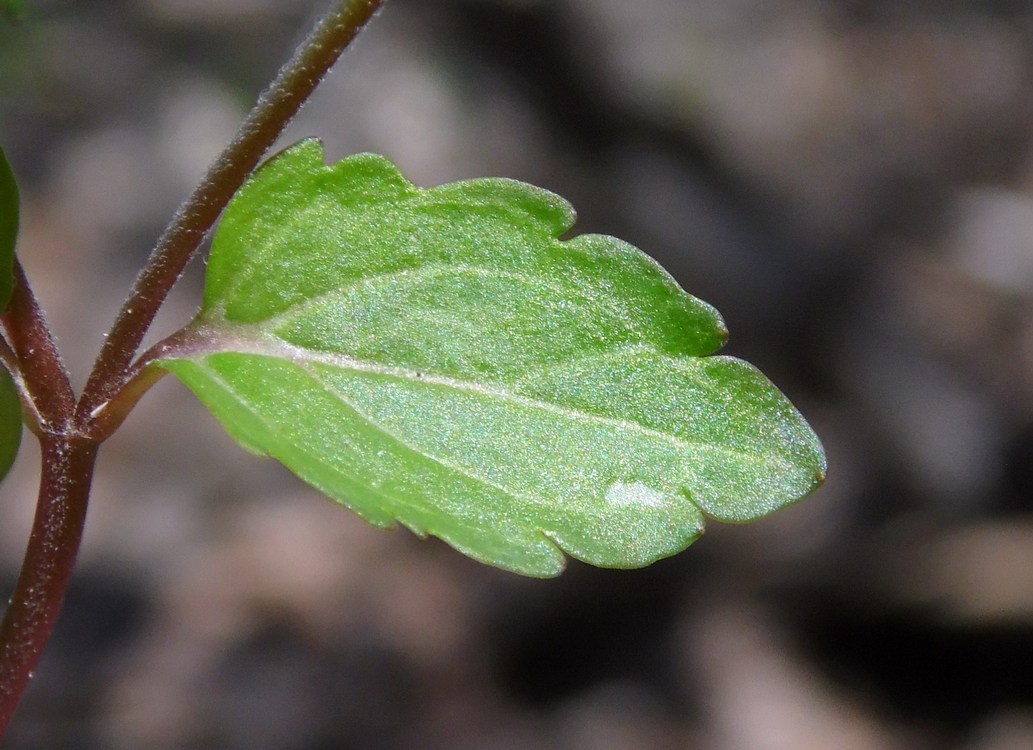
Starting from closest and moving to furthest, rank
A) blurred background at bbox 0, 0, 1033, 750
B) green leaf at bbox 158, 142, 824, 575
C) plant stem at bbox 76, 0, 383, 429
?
plant stem at bbox 76, 0, 383, 429 < green leaf at bbox 158, 142, 824, 575 < blurred background at bbox 0, 0, 1033, 750

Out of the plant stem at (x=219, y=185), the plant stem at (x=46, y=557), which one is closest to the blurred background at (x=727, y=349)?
the plant stem at (x=46, y=557)

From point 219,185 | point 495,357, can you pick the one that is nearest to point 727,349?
point 495,357

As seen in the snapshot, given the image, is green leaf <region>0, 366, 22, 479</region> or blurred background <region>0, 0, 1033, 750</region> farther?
blurred background <region>0, 0, 1033, 750</region>

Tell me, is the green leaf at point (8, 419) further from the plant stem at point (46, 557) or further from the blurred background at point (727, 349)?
the blurred background at point (727, 349)

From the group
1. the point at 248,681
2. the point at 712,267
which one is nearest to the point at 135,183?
the point at 248,681

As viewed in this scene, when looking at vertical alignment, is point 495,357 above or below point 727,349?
above

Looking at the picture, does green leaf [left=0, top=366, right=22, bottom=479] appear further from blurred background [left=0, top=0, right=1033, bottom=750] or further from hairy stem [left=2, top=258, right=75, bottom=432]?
blurred background [left=0, top=0, right=1033, bottom=750]


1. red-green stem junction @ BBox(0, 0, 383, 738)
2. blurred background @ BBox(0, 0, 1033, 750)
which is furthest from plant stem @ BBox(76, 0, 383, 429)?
blurred background @ BBox(0, 0, 1033, 750)

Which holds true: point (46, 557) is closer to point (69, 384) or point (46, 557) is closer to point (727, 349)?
point (69, 384)
